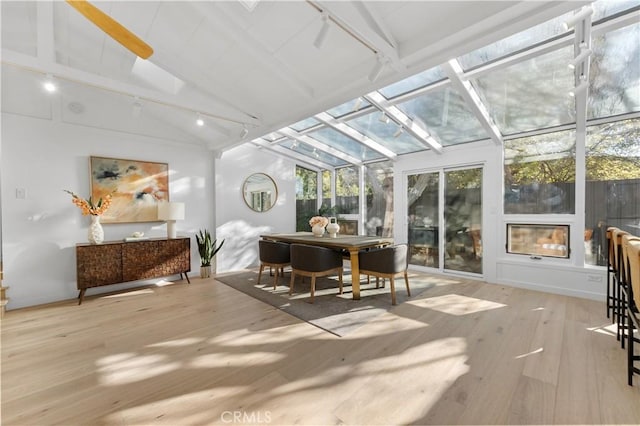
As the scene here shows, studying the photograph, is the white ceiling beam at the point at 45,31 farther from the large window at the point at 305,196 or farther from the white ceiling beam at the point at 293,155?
the large window at the point at 305,196

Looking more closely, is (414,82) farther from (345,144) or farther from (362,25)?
(345,144)

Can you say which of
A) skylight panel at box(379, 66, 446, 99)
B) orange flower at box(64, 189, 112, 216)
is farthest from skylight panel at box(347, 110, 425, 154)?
orange flower at box(64, 189, 112, 216)

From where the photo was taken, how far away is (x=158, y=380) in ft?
6.15

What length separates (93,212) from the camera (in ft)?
12.0

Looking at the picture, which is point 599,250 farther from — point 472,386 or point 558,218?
point 472,386

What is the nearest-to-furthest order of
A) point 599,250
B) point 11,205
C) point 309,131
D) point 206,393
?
point 206,393 < point 11,205 < point 599,250 < point 309,131

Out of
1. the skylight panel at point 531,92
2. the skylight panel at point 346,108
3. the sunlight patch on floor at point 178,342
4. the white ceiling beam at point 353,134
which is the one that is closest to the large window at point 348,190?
the white ceiling beam at point 353,134

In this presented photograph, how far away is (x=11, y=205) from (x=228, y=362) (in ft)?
12.0

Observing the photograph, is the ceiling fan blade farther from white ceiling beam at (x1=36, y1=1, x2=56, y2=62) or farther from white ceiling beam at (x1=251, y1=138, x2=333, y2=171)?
white ceiling beam at (x1=251, y1=138, x2=333, y2=171)

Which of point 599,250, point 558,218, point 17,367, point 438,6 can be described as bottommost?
point 17,367

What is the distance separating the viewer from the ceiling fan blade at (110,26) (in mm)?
1445

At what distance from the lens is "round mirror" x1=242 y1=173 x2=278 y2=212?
18.9 ft

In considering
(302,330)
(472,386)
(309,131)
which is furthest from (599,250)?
(309,131)

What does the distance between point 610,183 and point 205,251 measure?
618 cm
